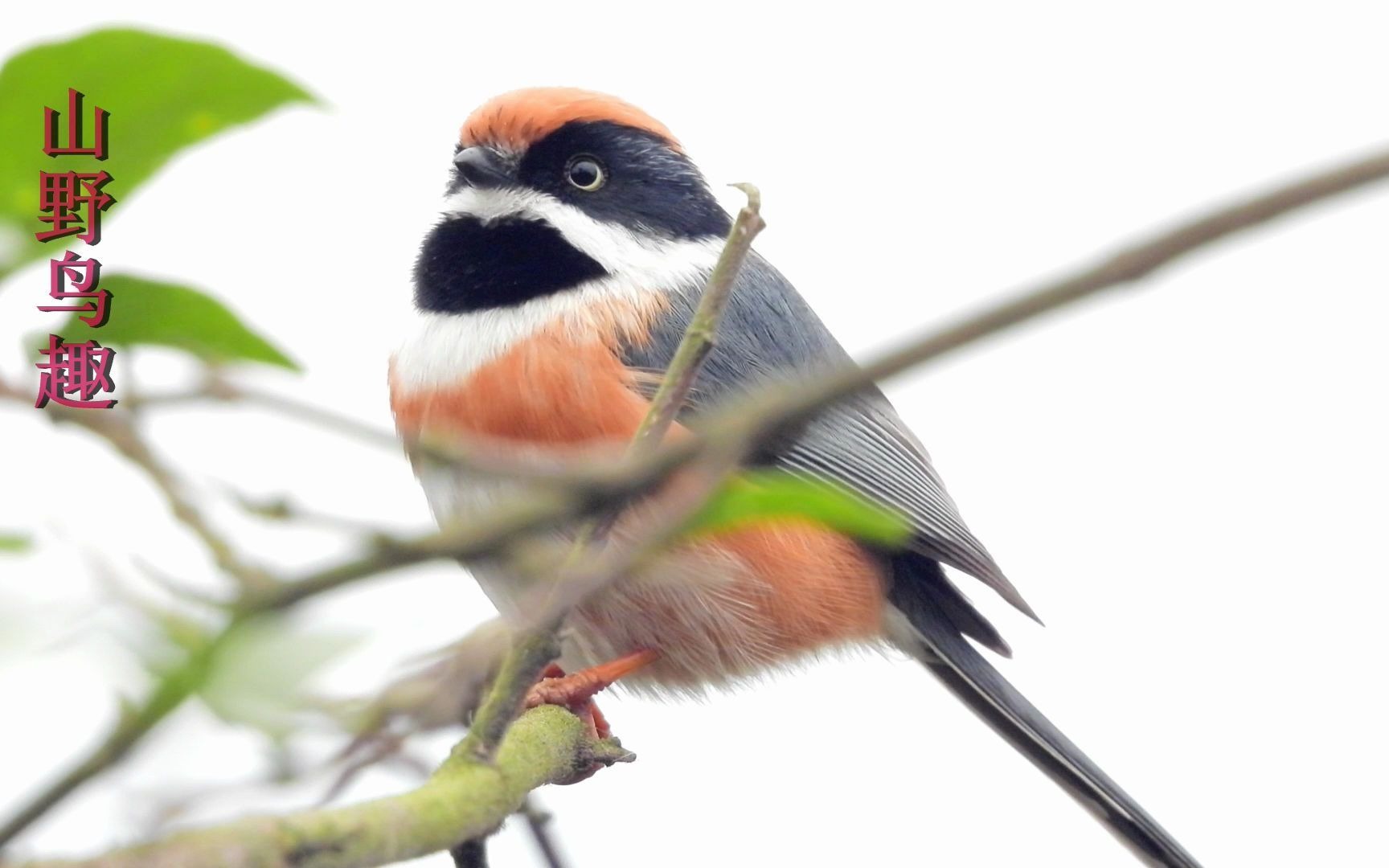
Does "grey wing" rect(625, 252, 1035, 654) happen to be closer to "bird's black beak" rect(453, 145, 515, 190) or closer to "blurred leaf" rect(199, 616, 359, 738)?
"bird's black beak" rect(453, 145, 515, 190)

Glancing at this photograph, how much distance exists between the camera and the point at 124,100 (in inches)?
56.1

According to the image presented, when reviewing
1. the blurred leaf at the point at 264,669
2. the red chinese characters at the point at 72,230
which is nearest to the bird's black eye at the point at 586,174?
the red chinese characters at the point at 72,230

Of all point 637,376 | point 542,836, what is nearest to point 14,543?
point 542,836

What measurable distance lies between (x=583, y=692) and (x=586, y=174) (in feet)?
5.35

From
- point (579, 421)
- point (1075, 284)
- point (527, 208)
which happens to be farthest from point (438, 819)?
point (527, 208)

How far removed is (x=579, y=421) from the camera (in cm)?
432

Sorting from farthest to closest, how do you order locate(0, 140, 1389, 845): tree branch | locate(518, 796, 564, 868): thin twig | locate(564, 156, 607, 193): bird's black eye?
locate(564, 156, 607, 193): bird's black eye
locate(518, 796, 564, 868): thin twig
locate(0, 140, 1389, 845): tree branch

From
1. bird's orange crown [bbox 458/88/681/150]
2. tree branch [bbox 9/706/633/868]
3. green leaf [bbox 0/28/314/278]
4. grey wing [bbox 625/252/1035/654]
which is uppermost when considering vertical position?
bird's orange crown [bbox 458/88/681/150]

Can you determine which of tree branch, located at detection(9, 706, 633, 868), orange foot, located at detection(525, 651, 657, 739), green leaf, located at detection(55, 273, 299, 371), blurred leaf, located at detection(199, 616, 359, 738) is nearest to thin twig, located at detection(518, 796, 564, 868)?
tree branch, located at detection(9, 706, 633, 868)

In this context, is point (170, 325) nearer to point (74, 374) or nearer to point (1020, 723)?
point (74, 374)

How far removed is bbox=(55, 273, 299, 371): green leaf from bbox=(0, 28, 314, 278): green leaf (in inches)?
2.9

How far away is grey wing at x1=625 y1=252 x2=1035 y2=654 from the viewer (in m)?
4.69

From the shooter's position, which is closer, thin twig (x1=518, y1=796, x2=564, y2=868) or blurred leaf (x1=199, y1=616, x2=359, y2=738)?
blurred leaf (x1=199, y1=616, x2=359, y2=738)

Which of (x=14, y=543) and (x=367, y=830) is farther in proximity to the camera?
(x=367, y=830)
